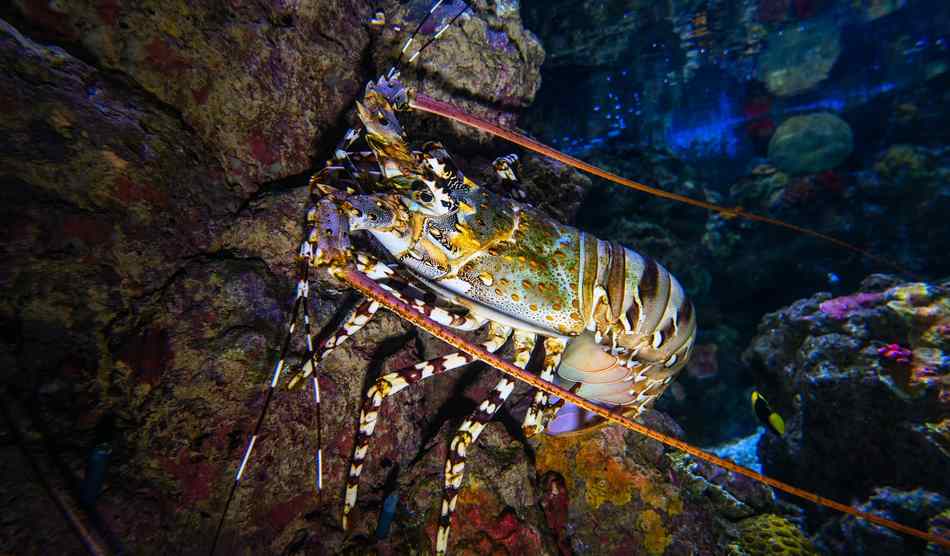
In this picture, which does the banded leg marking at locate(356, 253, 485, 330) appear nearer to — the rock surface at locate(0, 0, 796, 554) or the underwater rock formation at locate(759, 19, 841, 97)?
the rock surface at locate(0, 0, 796, 554)

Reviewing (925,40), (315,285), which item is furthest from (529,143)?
(925,40)

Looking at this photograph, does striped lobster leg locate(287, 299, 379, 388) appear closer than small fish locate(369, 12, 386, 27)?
Yes

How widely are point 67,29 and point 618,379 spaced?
372cm

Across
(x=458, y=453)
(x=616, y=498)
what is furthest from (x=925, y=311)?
(x=458, y=453)

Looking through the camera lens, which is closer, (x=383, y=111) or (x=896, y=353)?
(x=383, y=111)

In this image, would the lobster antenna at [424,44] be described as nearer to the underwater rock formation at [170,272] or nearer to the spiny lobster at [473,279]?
the spiny lobster at [473,279]

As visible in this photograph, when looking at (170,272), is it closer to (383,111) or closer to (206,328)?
(206,328)

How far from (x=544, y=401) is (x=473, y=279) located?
36.0 inches

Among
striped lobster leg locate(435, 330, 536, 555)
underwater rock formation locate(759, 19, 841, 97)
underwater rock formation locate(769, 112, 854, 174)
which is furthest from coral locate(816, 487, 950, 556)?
underwater rock formation locate(759, 19, 841, 97)

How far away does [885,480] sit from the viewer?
318 centimetres

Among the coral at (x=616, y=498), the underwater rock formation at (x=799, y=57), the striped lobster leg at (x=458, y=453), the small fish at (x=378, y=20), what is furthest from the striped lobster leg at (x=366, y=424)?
the underwater rock formation at (x=799, y=57)

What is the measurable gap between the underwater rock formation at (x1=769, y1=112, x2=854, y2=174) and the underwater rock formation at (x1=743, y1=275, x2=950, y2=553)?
600 cm

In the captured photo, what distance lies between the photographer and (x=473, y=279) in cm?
229

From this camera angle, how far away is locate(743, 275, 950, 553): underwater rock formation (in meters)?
2.95
